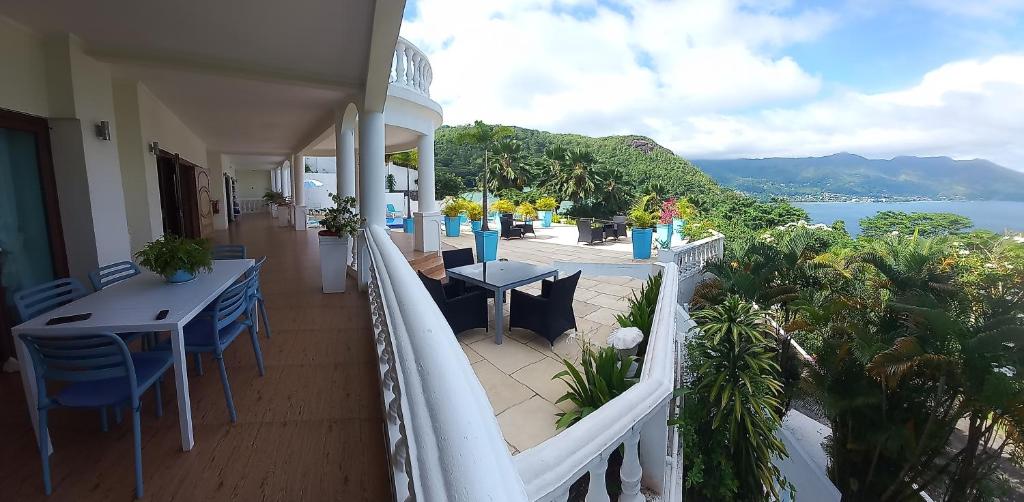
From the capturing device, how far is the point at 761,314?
10.2 feet

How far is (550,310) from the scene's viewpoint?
4316mm

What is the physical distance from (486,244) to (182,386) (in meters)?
7.16

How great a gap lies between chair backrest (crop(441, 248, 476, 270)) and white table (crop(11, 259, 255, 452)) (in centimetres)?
322

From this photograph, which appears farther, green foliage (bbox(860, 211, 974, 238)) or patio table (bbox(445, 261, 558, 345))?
green foliage (bbox(860, 211, 974, 238))

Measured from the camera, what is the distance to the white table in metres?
1.83

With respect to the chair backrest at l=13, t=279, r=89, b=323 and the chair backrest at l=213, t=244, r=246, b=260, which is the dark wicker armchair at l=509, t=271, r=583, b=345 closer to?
the chair backrest at l=213, t=244, r=246, b=260

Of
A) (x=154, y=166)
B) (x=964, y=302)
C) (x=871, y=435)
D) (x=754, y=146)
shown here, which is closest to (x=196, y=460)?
(x=154, y=166)

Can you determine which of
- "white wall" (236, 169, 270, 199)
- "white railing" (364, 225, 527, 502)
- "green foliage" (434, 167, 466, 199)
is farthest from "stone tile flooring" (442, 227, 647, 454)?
"green foliage" (434, 167, 466, 199)

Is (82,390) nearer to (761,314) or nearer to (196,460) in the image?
(196,460)

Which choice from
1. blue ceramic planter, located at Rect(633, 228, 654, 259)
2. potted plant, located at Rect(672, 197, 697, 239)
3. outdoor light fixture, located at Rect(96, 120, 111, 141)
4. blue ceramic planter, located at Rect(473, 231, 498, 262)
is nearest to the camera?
outdoor light fixture, located at Rect(96, 120, 111, 141)

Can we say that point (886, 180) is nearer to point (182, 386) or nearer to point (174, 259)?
point (174, 259)

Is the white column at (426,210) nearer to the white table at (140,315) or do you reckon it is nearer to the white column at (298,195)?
the white table at (140,315)

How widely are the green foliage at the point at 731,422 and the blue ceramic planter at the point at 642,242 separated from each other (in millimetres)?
6846

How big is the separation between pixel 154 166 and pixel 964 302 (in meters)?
9.72
